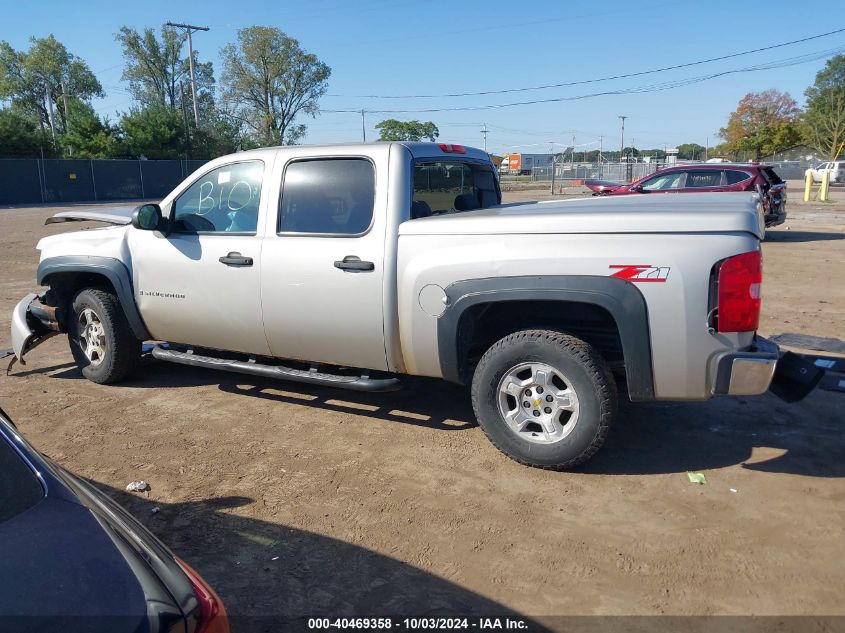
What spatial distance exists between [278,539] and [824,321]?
6782mm

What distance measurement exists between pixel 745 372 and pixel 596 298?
33.7 inches

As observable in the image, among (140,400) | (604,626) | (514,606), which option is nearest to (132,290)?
(140,400)

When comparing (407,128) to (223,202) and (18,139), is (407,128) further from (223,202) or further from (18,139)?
(223,202)

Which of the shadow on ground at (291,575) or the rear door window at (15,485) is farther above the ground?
the rear door window at (15,485)

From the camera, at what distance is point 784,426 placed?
4789 millimetres

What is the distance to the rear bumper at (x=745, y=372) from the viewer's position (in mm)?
3592

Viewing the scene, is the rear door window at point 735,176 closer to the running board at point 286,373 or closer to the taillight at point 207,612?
the running board at point 286,373

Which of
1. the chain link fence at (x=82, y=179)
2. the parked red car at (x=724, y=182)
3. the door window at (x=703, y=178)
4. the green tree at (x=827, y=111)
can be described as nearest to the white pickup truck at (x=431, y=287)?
the parked red car at (x=724, y=182)

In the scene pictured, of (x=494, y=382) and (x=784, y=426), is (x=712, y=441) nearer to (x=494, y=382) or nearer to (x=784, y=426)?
(x=784, y=426)

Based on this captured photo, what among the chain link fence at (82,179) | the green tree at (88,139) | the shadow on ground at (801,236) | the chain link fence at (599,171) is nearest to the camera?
the shadow on ground at (801,236)

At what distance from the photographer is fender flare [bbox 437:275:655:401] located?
3.71 m

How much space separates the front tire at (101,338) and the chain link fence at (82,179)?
39255mm

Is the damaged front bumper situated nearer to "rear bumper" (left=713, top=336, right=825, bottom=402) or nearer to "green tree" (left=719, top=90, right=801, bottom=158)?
"rear bumper" (left=713, top=336, right=825, bottom=402)

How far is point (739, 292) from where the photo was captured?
140 inches
